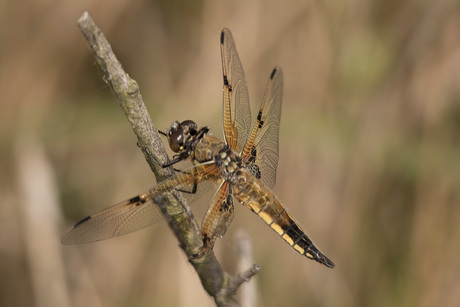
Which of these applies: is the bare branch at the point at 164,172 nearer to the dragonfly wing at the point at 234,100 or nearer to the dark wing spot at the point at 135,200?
the dark wing spot at the point at 135,200

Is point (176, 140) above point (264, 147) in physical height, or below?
above

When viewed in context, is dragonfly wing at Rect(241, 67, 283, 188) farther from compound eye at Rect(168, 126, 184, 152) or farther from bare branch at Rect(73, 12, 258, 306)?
bare branch at Rect(73, 12, 258, 306)

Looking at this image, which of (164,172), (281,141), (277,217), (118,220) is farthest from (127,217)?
(281,141)

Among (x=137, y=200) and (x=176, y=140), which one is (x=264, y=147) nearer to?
(x=176, y=140)

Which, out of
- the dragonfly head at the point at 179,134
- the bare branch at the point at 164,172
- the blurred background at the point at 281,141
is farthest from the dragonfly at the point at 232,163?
the blurred background at the point at 281,141

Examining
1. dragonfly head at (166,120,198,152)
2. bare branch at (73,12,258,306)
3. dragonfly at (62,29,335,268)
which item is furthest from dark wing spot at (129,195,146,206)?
dragonfly head at (166,120,198,152)

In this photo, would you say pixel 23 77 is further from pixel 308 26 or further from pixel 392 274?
pixel 392 274

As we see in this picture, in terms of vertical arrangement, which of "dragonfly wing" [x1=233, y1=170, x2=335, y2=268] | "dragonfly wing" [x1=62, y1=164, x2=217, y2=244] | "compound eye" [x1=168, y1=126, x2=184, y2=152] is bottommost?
"dragonfly wing" [x1=233, y1=170, x2=335, y2=268]
